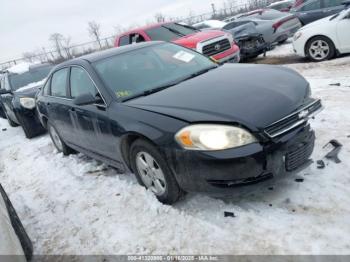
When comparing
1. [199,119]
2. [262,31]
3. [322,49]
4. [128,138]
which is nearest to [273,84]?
[199,119]

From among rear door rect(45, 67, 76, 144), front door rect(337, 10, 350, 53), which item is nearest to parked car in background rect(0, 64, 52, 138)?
rear door rect(45, 67, 76, 144)

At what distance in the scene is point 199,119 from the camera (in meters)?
2.98

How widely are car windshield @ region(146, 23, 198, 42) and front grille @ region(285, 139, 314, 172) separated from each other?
673cm

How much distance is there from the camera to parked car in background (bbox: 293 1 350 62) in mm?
8367

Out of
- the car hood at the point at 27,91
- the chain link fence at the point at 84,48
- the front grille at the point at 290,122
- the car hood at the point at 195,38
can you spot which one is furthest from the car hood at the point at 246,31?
the chain link fence at the point at 84,48

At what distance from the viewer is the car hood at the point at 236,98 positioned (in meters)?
2.98

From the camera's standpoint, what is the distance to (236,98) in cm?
320

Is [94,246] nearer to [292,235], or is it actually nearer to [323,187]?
[292,235]

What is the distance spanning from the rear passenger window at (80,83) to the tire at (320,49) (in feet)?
21.7

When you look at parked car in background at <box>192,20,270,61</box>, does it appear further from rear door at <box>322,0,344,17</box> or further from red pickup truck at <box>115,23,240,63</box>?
rear door at <box>322,0,344,17</box>

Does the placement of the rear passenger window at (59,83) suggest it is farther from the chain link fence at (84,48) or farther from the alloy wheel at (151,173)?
the chain link fence at (84,48)

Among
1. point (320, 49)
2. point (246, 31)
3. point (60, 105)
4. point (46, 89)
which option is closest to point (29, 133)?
point (46, 89)

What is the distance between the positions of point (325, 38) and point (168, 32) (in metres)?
4.03

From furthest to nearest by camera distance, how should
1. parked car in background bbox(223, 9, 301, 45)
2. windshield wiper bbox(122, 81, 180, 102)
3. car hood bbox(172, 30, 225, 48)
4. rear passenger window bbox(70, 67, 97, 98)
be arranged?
parked car in background bbox(223, 9, 301, 45)
car hood bbox(172, 30, 225, 48)
rear passenger window bbox(70, 67, 97, 98)
windshield wiper bbox(122, 81, 180, 102)
